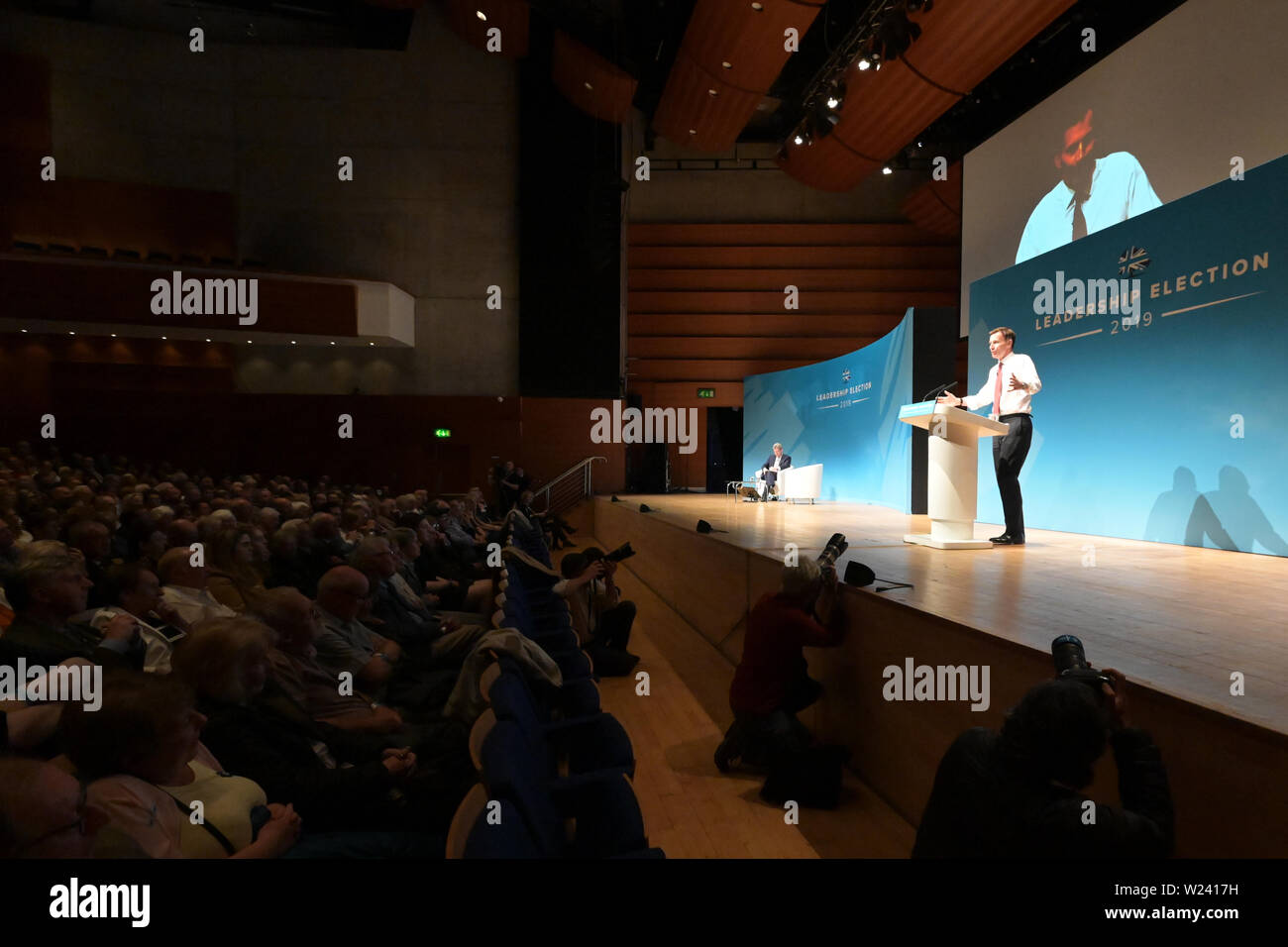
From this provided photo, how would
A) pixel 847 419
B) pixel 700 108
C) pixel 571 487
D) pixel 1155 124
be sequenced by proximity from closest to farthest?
1. pixel 1155 124
2. pixel 847 419
3. pixel 700 108
4. pixel 571 487

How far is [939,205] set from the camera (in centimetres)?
1226

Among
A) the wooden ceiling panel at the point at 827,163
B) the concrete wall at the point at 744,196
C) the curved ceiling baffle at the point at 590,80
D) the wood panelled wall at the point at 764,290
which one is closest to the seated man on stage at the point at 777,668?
the wooden ceiling panel at the point at 827,163

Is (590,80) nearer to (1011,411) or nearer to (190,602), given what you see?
(1011,411)

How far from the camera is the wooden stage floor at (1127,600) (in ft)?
5.31

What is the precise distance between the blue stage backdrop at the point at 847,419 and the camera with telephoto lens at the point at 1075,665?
17.5 feet

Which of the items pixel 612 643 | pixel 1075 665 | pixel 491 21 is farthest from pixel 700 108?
pixel 1075 665

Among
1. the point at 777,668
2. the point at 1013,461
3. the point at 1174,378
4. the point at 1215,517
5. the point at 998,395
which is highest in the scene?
the point at 1174,378

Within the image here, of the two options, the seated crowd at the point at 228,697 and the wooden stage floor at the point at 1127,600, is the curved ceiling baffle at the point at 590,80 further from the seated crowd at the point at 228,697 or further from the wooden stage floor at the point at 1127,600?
the seated crowd at the point at 228,697

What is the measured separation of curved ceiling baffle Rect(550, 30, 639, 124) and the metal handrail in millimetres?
5854

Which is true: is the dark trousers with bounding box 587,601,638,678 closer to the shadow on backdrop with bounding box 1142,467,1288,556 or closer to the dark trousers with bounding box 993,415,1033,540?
the dark trousers with bounding box 993,415,1033,540

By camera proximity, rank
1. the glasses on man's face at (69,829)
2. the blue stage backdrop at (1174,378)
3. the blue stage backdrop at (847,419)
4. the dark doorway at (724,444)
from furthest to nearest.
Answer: the dark doorway at (724,444)
the blue stage backdrop at (847,419)
the blue stage backdrop at (1174,378)
the glasses on man's face at (69,829)

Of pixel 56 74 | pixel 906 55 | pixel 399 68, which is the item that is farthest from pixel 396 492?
pixel 906 55

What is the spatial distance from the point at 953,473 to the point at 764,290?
33.3ft

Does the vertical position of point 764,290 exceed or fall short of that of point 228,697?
it exceeds it
